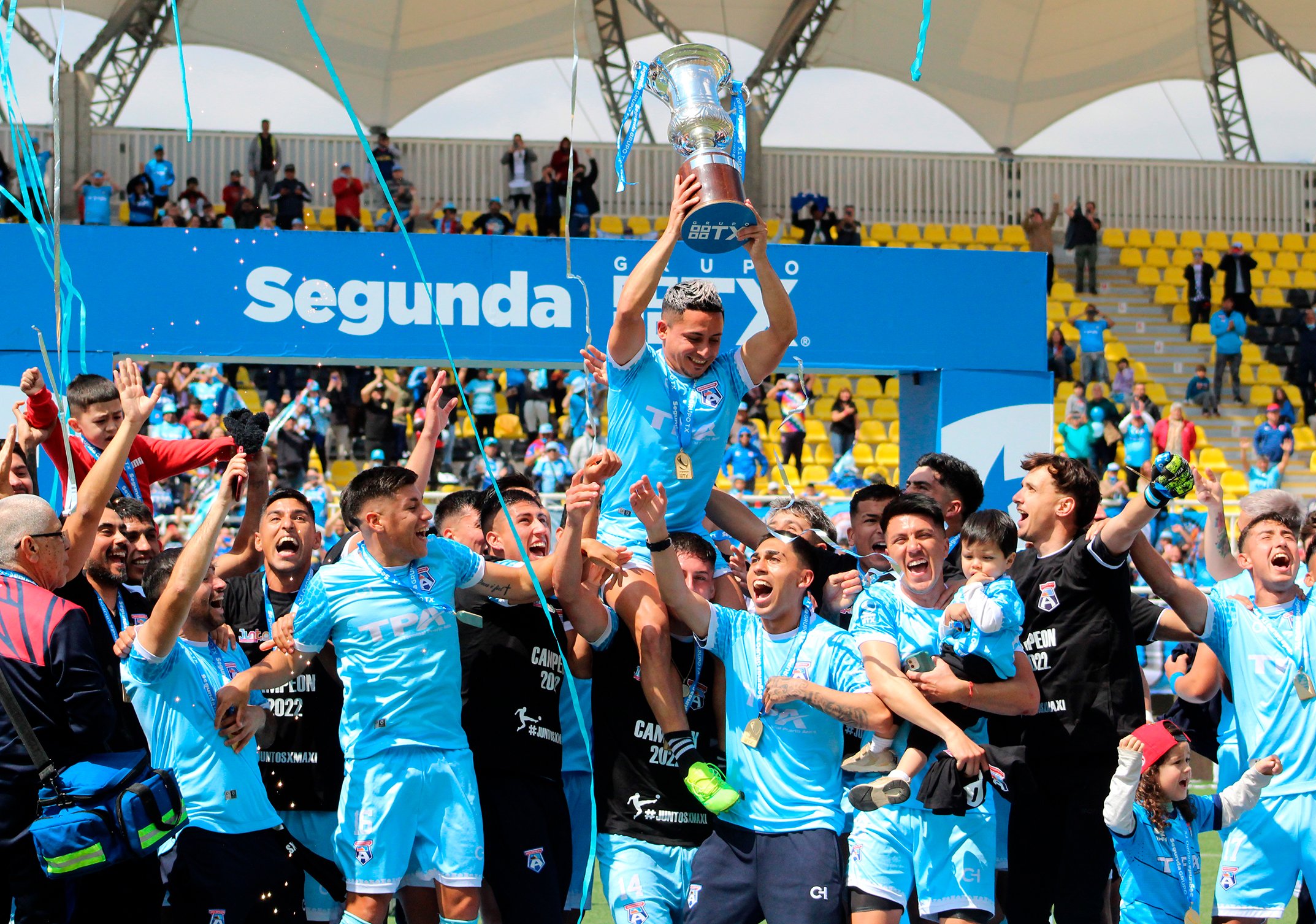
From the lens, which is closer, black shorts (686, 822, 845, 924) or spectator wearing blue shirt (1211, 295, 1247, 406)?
black shorts (686, 822, 845, 924)

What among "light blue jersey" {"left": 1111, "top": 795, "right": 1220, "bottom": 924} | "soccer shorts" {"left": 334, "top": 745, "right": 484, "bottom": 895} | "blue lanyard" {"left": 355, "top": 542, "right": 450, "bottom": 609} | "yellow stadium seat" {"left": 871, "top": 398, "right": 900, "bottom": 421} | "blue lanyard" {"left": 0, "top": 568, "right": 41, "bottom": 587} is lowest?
"light blue jersey" {"left": 1111, "top": 795, "right": 1220, "bottom": 924}

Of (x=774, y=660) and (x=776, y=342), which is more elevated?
(x=776, y=342)

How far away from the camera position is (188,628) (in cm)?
535

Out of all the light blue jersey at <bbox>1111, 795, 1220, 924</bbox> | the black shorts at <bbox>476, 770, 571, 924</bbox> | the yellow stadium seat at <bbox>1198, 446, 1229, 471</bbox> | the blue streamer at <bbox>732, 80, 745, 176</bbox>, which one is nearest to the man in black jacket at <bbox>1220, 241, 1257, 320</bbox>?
→ the yellow stadium seat at <bbox>1198, 446, 1229, 471</bbox>

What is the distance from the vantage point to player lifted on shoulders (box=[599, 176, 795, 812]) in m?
5.45

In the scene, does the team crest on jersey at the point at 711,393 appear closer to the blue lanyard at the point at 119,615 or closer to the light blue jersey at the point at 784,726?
the light blue jersey at the point at 784,726

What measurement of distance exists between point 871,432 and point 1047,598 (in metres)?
14.2

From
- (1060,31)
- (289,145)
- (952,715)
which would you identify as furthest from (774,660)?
(1060,31)

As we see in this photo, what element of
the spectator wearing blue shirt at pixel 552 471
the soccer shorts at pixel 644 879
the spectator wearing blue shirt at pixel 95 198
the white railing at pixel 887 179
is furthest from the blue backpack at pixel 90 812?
the white railing at pixel 887 179

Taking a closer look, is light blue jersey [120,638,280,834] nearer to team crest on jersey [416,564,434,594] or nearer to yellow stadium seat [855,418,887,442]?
team crest on jersey [416,564,434,594]

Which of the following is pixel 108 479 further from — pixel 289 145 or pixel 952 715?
pixel 289 145

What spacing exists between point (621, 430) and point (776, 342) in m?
0.71

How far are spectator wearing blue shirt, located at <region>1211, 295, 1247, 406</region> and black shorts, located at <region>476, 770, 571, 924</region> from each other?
1866 cm

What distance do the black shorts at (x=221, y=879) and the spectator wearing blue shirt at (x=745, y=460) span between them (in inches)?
434
